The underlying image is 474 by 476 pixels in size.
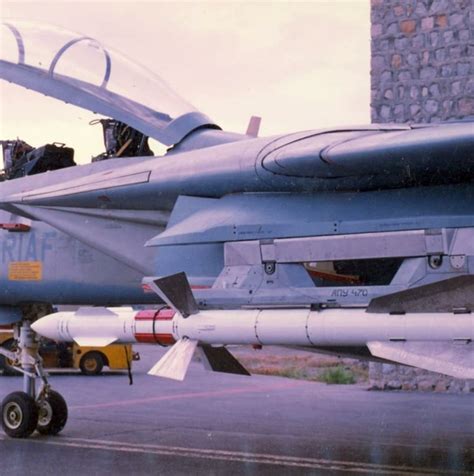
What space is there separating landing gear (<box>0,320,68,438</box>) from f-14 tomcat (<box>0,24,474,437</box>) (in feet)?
0.08

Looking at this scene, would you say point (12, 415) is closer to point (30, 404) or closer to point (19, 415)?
point (19, 415)

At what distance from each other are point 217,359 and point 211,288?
33.8 inches

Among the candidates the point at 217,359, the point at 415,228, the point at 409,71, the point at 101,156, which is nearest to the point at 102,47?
the point at 101,156

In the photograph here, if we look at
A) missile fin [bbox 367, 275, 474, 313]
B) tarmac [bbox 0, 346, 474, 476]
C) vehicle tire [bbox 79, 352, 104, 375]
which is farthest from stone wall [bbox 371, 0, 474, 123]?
vehicle tire [bbox 79, 352, 104, 375]

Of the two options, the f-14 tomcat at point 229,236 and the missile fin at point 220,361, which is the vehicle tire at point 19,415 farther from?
the missile fin at point 220,361

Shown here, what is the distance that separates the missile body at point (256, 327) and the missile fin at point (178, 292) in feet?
0.29

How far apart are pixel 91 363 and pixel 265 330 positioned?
50.5 ft

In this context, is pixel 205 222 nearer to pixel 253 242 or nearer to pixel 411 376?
pixel 253 242

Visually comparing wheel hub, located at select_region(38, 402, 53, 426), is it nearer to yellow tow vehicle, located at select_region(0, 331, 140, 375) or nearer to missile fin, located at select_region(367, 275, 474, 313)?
missile fin, located at select_region(367, 275, 474, 313)

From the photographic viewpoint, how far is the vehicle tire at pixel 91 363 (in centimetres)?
2339

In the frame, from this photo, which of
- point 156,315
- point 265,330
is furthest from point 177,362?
point 265,330

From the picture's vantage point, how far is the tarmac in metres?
8.91

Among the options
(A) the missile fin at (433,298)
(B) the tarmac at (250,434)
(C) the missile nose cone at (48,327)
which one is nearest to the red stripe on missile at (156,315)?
(C) the missile nose cone at (48,327)

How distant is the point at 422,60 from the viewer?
17.4 m
